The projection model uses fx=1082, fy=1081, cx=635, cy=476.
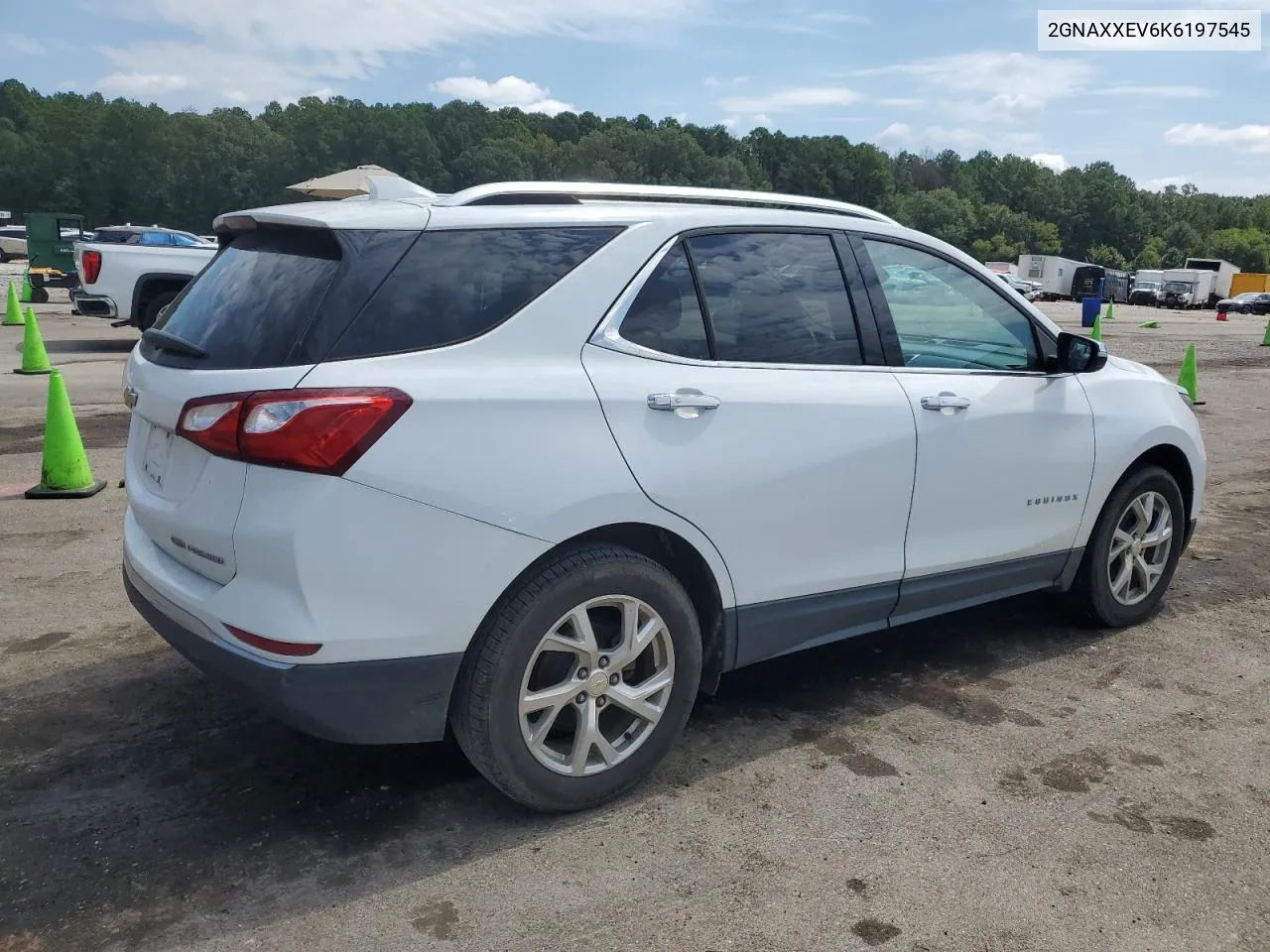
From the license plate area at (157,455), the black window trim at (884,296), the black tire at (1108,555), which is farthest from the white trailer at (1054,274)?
the license plate area at (157,455)

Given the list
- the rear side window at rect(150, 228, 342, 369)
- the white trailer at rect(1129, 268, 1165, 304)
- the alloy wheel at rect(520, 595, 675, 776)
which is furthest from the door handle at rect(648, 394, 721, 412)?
the white trailer at rect(1129, 268, 1165, 304)

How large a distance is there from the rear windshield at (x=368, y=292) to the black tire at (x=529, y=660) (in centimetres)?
72

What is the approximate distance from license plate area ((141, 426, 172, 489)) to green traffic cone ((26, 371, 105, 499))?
3.94 meters

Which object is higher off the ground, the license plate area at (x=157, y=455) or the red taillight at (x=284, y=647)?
the license plate area at (x=157, y=455)

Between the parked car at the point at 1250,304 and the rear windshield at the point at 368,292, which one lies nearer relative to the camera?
the rear windshield at the point at 368,292

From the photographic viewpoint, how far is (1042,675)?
4.36 m

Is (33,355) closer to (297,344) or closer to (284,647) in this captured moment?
(297,344)

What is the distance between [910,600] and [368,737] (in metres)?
2.04

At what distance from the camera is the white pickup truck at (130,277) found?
14.3 metres

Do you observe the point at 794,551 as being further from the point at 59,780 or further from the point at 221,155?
the point at 221,155

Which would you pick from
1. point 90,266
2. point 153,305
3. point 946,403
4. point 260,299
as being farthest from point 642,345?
point 90,266

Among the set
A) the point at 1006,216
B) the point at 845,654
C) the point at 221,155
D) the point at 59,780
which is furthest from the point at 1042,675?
the point at 1006,216

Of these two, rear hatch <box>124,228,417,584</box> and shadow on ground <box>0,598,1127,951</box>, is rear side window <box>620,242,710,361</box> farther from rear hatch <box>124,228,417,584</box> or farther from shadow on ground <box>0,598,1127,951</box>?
shadow on ground <box>0,598,1127,951</box>

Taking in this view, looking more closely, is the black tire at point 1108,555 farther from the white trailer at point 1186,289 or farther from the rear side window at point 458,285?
Result: the white trailer at point 1186,289
